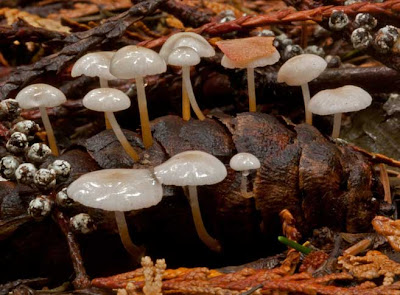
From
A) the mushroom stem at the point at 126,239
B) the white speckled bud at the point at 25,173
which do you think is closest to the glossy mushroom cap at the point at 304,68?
the mushroom stem at the point at 126,239

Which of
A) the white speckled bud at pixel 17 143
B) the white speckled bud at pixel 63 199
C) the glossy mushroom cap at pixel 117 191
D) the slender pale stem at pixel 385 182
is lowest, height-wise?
the slender pale stem at pixel 385 182

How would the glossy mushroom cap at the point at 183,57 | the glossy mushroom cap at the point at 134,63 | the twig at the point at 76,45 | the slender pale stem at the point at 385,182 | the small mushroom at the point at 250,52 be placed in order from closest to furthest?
the glossy mushroom cap at the point at 134,63
the glossy mushroom cap at the point at 183,57
the small mushroom at the point at 250,52
the slender pale stem at the point at 385,182
the twig at the point at 76,45

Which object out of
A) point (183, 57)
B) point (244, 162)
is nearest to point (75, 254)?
point (244, 162)

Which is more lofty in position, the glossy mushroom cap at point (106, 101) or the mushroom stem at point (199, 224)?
the glossy mushroom cap at point (106, 101)

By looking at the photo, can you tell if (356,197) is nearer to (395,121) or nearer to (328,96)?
(328,96)

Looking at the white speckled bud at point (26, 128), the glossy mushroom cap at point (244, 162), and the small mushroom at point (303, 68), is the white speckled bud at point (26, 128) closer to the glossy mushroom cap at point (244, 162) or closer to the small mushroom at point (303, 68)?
the glossy mushroom cap at point (244, 162)

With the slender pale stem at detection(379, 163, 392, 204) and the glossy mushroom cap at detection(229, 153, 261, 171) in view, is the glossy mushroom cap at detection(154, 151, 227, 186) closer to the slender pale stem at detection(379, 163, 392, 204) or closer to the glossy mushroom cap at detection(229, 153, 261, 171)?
the glossy mushroom cap at detection(229, 153, 261, 171)

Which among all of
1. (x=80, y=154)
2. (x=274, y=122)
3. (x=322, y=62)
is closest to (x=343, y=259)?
(x=274, y=122)

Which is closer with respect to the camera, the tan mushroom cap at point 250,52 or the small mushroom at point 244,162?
the small mushroom at point 244,162

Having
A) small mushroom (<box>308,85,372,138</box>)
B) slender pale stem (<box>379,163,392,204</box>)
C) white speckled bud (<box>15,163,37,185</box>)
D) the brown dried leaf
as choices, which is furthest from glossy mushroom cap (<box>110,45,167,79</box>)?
slender pale stem (<box>379,163,392,204</box>)
